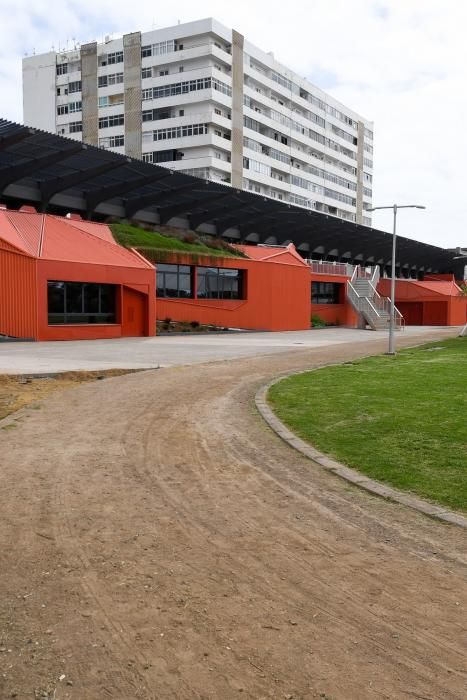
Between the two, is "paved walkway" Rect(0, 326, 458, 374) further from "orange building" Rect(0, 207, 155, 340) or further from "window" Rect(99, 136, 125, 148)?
"window" Rect(99, 136, 125, 148)

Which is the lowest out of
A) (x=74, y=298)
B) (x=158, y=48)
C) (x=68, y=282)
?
(x=74, y=298)

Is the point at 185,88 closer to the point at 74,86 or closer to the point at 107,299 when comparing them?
the point at 74,86

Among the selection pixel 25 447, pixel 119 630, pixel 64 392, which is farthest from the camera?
pixel 64 392

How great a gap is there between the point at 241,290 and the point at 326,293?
1476cm

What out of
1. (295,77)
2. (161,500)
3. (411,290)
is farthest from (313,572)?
(295,77)

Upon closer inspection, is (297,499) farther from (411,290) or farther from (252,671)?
(411,290)

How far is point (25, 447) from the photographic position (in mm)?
7828

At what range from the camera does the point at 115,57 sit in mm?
78312

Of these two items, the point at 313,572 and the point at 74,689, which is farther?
the point at 313,572

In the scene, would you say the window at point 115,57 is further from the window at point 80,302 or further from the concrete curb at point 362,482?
the concrete curb at point 362,482

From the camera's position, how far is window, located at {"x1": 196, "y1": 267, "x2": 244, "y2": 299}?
4003 centimetres

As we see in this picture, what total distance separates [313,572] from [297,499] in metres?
1.63

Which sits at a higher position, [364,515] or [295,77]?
[295,77]

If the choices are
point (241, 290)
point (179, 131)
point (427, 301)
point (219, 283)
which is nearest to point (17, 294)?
point (219, 283)
